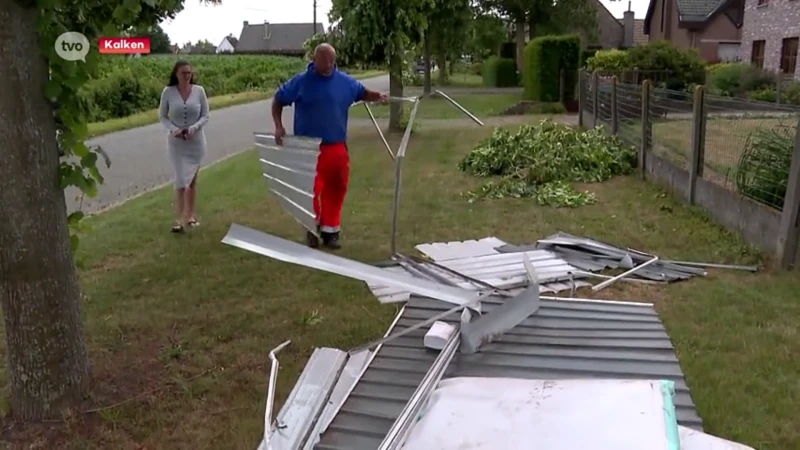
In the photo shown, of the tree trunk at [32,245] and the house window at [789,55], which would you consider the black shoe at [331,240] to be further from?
the house window at [789,55]

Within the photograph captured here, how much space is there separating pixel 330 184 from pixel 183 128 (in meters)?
1.79

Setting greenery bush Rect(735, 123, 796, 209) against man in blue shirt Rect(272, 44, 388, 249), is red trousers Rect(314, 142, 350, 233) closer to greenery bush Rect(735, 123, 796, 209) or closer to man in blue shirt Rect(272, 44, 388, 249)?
man in blue shirt Rect(272, 44, 388, 249)

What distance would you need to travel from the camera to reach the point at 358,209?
29.7 ft

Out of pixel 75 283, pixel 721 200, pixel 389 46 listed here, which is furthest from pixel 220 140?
pixel 75 283

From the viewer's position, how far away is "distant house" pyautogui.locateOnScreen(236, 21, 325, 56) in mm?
105438

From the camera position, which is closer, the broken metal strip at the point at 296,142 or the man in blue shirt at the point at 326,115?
the broken metal strip at the point at 296,142

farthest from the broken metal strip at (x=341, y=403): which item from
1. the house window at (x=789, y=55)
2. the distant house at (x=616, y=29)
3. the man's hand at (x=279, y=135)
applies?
the distant house at (x=616, y=29)

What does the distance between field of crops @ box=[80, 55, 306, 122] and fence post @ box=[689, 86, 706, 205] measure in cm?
719

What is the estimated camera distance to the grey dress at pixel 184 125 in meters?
7.79

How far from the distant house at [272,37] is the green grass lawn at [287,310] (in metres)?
98.8

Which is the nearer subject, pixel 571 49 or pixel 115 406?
pixel 115 406

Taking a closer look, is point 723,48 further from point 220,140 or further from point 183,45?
point 183,45

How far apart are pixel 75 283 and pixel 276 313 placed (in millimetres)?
1759

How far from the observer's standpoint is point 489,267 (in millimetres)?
6180
